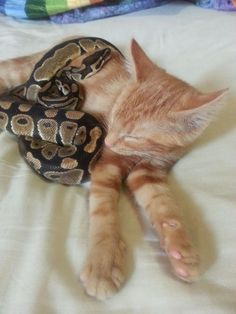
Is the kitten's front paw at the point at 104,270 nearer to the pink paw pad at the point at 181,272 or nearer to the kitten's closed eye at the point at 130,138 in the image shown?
the pink paw pad at the point at 181,272

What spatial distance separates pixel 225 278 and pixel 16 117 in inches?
27.2

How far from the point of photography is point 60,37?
1649 millimetres

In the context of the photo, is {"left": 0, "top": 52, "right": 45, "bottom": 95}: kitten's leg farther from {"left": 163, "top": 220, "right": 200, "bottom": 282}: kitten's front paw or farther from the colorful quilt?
{"left": 163, "top": 220, "right": 200, "bottom": 282}: kitten's front paw

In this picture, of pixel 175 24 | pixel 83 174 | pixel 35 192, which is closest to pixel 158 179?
pixel 83 174

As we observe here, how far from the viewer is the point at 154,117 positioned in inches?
37.4

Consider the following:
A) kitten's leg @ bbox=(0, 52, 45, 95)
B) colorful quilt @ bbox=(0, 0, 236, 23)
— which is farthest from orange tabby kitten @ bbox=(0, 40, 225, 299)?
colorful quilt @ bbox=(0, 0, 236, 23)

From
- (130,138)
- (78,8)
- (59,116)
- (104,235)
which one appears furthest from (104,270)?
(78,8)

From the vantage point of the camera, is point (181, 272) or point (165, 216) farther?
point (165, 216)

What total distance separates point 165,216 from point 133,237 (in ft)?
0.26

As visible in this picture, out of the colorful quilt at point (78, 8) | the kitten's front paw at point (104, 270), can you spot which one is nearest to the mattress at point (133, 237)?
the kitten's front paw at point (104, 270)

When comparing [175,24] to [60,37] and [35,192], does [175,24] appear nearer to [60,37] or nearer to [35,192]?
[60,37]

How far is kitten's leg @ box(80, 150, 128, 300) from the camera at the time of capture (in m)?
0.74

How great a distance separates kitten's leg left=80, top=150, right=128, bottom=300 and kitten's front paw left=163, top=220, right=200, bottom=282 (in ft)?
0.30

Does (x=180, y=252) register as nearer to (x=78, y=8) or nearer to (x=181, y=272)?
(x=181, y=272)
